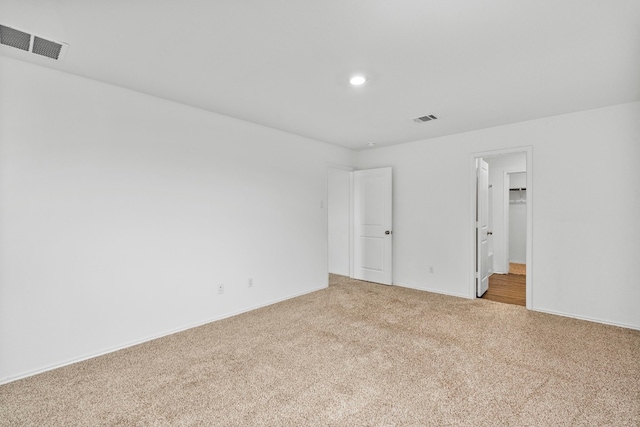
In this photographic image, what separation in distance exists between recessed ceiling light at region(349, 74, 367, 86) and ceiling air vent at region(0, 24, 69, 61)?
2.18 meters

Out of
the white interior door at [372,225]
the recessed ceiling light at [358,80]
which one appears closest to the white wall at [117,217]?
the recessed ceiling light at [358,80]

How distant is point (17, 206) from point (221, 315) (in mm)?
2177

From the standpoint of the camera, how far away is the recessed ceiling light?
2.65m

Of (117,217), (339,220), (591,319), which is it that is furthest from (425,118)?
(117,217)

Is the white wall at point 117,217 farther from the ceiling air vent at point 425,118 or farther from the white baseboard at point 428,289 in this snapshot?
the white baseboard at point 428,289

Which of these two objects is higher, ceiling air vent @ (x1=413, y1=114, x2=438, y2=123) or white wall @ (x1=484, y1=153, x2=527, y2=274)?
ceiling air vent @ (x1=413, y1=114, x2=438, y2=123)

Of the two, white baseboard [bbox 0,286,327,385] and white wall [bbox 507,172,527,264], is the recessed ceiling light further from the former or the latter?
white wall [bbox 507,172,527,264]

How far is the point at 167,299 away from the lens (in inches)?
127

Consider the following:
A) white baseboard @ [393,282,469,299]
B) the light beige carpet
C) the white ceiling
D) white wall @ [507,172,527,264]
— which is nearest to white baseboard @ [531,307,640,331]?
the light beige carpet

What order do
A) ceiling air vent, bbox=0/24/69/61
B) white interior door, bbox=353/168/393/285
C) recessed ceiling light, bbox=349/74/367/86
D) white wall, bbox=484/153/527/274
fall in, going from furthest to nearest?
white wall, bbox=484/153/527/274
white interior door, bbox=353/168/393/285
recessed ceiling light, bbox=349/74/367/86
ceiling air vent, bbox=0/24/69/61

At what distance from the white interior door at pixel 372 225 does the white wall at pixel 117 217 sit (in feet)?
6.26

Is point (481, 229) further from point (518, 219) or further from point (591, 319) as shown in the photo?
point (518, 219)

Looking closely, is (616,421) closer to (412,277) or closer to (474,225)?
(474,225)

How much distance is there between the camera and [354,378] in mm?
2350
